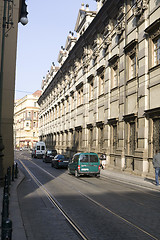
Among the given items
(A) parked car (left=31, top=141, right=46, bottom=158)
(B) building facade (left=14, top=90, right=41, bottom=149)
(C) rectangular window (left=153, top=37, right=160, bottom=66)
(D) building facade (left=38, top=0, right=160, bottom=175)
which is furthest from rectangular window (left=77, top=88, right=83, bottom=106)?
(B) building facade (left=14, top=90, right=41, bottom=149)

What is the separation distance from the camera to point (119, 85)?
78.6 feet

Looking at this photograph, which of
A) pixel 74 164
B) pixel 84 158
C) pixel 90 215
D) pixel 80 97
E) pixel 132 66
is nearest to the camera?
pixel 90 215

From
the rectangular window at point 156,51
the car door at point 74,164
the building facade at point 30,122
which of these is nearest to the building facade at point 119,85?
the rectangular window at point 156,51

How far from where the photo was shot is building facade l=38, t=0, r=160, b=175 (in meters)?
18.8

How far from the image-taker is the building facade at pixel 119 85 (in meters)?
18.8

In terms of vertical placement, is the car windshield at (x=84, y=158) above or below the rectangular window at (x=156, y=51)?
below

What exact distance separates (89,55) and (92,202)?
85.9 feet

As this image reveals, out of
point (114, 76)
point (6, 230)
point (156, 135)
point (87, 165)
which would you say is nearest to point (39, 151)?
point (114, 76)

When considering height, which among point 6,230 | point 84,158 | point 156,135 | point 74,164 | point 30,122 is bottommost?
point 74,164

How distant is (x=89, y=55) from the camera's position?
1347 inches

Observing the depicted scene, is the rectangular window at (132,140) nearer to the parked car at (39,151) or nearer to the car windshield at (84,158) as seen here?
the car windshield at (84,158)

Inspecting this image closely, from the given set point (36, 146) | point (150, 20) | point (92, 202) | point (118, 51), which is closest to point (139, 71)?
point (150, 20)

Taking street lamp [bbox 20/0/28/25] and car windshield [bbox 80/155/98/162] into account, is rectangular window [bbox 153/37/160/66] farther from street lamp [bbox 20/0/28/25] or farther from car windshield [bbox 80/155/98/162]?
street lamp [bbox 20/0/28/25]

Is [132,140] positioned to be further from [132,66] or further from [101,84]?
[101,84]
